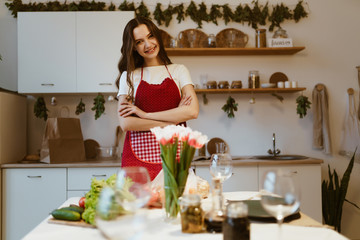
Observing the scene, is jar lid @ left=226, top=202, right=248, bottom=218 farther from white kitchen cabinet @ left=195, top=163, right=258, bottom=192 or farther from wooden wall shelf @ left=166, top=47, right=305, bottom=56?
wooden wall shelf @ left=166, top=47, right=305, bottom=56

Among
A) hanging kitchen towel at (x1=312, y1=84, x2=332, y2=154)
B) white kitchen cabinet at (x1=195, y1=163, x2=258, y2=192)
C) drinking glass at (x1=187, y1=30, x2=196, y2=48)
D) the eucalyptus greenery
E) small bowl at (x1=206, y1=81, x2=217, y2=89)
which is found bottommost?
the eucalyptus greenery

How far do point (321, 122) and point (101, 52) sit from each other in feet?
7.39

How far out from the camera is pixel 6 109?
121 inches

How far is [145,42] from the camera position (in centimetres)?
193

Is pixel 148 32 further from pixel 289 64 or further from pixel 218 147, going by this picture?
pixel 289 64

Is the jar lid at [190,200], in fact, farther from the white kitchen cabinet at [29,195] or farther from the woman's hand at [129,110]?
the white kitchen cabinet at [29,195]

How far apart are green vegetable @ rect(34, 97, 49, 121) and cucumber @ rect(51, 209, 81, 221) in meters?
2.33

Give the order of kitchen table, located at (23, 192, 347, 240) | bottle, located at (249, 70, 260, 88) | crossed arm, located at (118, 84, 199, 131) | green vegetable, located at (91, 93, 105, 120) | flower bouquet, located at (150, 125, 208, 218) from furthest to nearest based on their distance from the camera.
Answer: bottle, located at (249, 70, 260, 88)
green vegetable, located at (91, 93, 105, 120)
crossed arm, located at (118, 84, 199, 131)
flower bouquet, located at (150, 125, 208, 218)
kitchen table, located at (23, 192, 347, 240)

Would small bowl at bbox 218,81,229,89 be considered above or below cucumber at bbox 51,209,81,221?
above

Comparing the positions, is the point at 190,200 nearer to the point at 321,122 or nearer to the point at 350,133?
the point at 321,122

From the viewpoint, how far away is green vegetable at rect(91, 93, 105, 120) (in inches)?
130

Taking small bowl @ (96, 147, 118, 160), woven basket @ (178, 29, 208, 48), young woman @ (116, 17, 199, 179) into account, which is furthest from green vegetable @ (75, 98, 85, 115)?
young woman @ (116, 17, 199, 179)

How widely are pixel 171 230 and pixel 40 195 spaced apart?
2.22m

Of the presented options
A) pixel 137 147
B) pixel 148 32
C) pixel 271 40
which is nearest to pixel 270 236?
pixel 137 147
